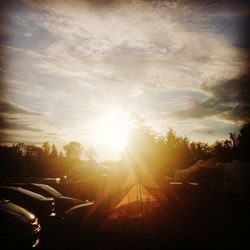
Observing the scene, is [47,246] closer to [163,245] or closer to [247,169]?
[163,245]

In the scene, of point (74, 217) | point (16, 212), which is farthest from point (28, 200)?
point (16, 212)

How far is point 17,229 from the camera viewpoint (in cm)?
687

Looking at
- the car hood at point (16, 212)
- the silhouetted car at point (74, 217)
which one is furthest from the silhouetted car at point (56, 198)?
the car hood at point (16, 212)

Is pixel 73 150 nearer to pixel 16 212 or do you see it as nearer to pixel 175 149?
pixel 175 149

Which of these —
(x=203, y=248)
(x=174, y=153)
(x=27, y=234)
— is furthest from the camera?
(x=174, y=153)

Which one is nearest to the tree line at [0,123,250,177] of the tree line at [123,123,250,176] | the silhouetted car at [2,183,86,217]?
the tree line at [123,123,250,176]

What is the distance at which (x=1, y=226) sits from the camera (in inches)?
264

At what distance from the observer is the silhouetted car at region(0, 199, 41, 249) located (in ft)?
21.7

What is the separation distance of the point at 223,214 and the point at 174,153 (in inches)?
1821

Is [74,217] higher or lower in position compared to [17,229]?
lower

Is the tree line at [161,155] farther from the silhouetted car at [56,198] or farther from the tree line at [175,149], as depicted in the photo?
the silhouetted car at [56,198]

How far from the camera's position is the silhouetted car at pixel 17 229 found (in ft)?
21.7

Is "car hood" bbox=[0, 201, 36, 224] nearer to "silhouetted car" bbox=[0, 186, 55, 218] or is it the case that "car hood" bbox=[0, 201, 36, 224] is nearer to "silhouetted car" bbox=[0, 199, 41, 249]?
"silhouetted car" bbox=[0, 199, 41, 249]

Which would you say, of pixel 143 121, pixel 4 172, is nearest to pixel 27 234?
pixel 4 172
